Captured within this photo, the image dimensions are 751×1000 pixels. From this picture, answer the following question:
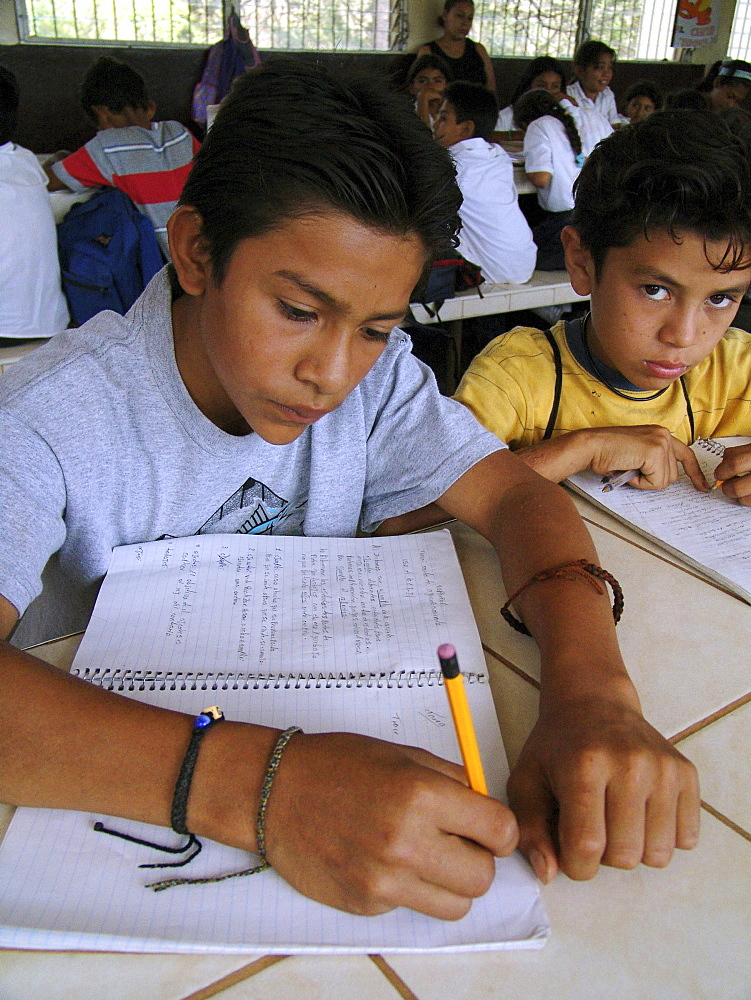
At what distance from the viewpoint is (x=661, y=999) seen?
0.42 metres

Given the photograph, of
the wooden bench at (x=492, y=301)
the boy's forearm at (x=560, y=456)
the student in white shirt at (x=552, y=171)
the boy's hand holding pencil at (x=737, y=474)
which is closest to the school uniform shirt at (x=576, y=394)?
the boy's forearm at (x=560, y=456)

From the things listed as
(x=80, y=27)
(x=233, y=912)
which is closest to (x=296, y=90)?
(x=233, y=912)

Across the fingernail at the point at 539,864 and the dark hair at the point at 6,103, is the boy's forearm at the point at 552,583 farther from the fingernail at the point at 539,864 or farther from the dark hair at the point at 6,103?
the dark hair at the point at 6,103

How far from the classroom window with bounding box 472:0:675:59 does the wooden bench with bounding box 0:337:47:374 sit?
20.6 ft

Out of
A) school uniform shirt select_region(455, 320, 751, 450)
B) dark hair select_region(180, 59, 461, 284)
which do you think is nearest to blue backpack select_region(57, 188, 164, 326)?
school uniform shirt select_region(455, 320, 751, 450)

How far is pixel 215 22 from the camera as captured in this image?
227 inches

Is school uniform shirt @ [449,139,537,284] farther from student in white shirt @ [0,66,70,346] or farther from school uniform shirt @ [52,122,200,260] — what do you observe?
student in white shirt @ [0,66,70,346]

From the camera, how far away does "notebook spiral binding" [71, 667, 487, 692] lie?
24.8 inches

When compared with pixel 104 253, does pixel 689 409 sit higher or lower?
higher

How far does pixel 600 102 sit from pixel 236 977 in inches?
275

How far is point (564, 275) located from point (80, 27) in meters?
4.12

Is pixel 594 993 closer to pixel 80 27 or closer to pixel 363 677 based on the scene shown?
pixel 363 677

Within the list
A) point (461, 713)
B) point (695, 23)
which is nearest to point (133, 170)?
point (461, 713)

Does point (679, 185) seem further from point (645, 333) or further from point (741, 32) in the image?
point (741, 32)
